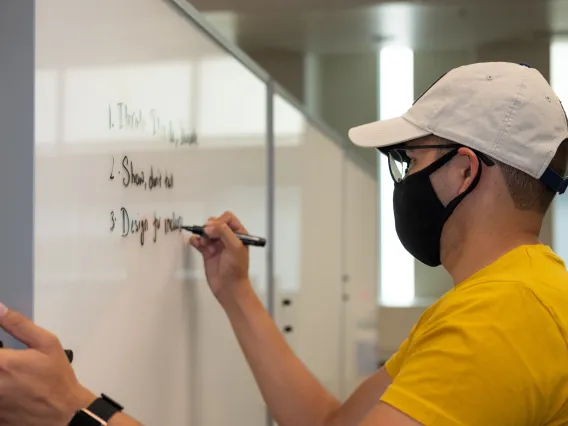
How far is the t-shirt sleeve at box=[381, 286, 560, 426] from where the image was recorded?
2.20ft

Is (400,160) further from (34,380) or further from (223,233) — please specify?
(34,380)

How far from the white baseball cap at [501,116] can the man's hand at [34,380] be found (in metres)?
0.49

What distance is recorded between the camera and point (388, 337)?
416 centimetres

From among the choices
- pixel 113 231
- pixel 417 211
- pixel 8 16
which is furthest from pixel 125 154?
pixel 417 211

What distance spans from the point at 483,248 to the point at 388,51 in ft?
11.4

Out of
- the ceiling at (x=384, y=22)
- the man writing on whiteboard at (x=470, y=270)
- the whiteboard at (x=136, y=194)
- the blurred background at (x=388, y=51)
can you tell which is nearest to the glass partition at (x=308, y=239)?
the whiteboard at (x=136, y=194)

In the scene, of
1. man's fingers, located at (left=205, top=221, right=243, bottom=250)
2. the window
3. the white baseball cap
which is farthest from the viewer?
the window

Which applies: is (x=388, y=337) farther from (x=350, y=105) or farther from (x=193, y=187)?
(x=193, y=187)

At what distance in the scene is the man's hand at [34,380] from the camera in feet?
1.89

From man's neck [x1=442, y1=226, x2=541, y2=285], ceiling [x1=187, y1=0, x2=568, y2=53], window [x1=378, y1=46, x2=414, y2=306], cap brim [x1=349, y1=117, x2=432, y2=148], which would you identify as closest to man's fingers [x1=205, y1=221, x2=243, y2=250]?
cap brim [x1=349, y1=117, x2=432, y2=148]

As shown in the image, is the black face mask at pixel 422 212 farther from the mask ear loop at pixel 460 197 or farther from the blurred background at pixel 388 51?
the blurred background at pixel 388 51

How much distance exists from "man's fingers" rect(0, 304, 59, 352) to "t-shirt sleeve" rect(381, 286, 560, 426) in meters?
0.34

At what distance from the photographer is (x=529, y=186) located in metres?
0.82

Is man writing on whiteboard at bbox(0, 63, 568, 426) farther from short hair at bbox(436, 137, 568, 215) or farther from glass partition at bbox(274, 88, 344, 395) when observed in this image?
glass partition at bbox(274, 88, 344, 395)
